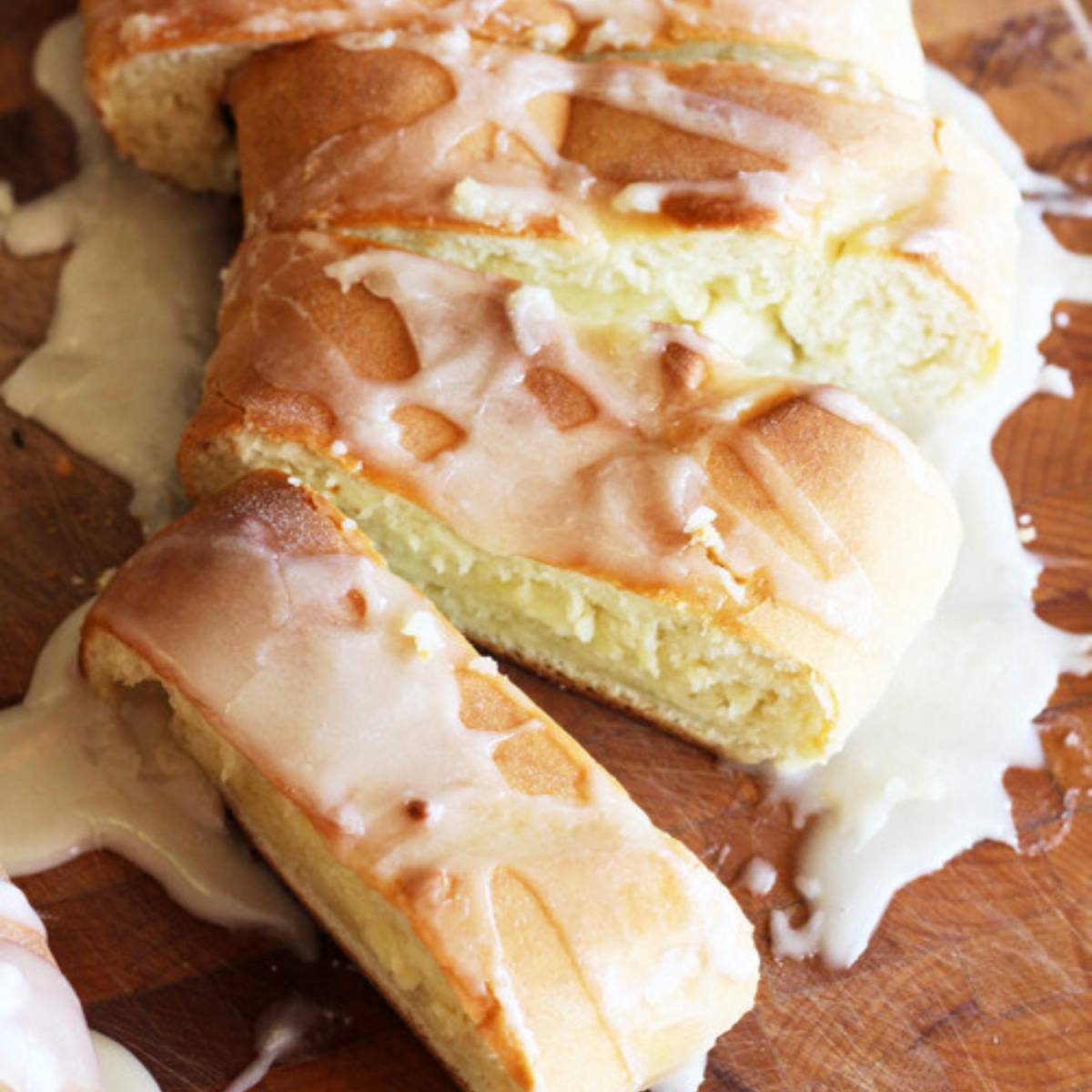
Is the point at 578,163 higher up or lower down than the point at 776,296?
higher up

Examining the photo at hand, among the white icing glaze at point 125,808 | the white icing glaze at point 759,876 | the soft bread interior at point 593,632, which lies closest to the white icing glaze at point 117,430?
the white icing glaze at point 125,808

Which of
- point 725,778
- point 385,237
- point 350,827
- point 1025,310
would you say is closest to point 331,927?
point 350,827

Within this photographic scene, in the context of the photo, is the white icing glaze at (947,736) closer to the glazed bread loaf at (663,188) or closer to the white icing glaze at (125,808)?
the glazed bread loaf at (663,188)

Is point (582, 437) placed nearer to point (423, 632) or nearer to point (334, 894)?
point (423, 632)

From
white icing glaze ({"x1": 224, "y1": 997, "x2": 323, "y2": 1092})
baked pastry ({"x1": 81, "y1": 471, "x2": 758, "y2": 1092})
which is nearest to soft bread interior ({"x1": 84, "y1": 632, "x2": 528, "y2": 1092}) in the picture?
baked pastry ({"x1": 81, "y1": 471, "x2": 758, "y2": 1092})

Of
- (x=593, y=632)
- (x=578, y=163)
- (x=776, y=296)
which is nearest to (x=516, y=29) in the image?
(x=578, y=163)

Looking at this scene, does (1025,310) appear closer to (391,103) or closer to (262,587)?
(391,103)

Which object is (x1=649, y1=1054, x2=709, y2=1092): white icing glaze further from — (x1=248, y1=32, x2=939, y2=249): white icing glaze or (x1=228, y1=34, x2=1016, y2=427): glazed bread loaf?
(x1=248, y1=32, x2=939, y2=249): white icing glaze
